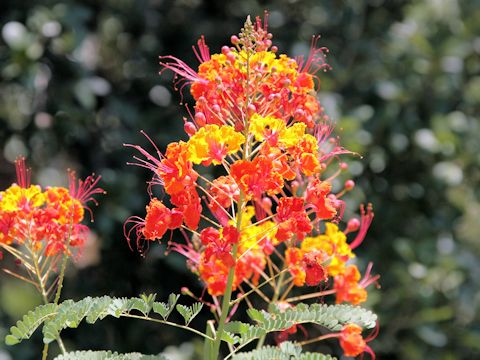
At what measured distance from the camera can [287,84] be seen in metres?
1.27

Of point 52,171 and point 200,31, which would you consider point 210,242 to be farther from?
point 200,31

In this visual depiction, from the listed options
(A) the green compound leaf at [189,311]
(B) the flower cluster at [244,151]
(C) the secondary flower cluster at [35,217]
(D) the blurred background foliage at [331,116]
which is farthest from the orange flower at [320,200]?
(D) the blurred background foliage at [331,116]

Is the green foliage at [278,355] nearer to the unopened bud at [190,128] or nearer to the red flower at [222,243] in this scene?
the red flower at [222,243]

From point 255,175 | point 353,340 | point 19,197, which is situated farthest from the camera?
point 353,340

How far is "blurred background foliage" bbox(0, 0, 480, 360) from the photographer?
118 inches

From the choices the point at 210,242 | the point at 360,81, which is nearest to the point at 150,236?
the point at 210,242

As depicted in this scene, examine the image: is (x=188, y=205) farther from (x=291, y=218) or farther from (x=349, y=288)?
(x=349, y=288)

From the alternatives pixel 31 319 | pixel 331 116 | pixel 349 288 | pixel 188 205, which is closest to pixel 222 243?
pixel 188 205

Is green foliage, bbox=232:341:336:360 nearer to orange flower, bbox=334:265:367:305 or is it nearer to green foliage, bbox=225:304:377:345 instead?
green foliage, bbox=225:304:377:345

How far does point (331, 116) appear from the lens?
301 centimetres

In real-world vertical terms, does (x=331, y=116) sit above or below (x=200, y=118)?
below

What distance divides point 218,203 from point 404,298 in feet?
6.77

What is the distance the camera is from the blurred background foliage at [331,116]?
299 centimetres

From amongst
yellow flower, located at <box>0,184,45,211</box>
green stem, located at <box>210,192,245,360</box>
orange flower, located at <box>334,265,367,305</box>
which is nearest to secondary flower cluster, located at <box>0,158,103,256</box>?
yellow flower, located at <box>0,184,45,211</box>
